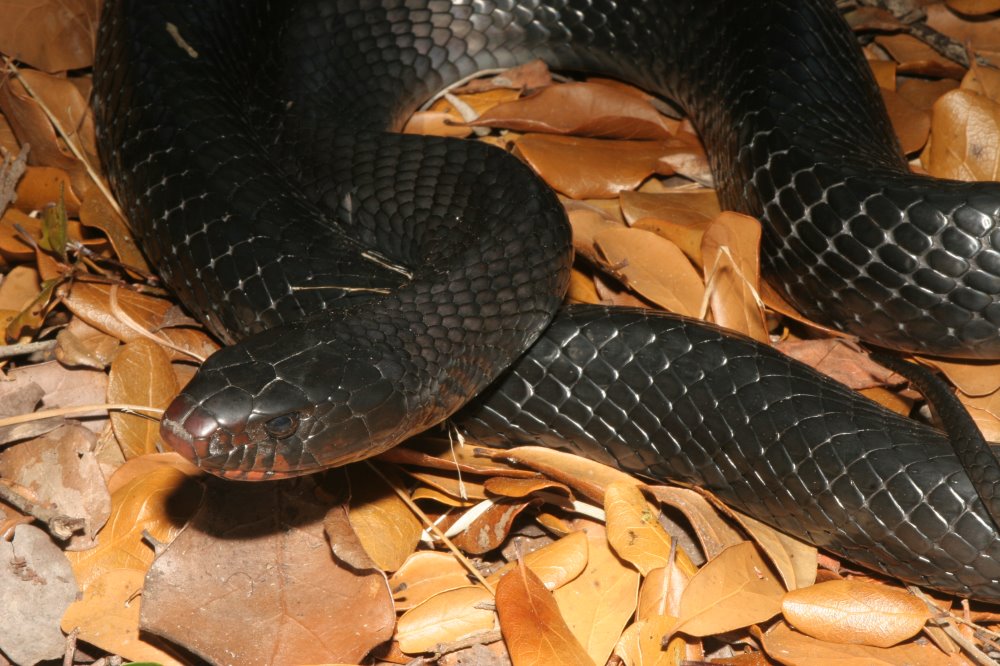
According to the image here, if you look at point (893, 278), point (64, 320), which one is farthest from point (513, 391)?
point (64, 320)

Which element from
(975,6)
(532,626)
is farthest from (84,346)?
(975,6)

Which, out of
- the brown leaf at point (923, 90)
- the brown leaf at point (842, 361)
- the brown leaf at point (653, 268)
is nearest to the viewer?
the brown leaf at point (842, 361)

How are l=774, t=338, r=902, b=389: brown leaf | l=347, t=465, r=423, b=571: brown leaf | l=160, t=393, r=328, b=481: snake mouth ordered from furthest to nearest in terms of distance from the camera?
1. l=774, t=338, r=902, b=389: brown leaf
2. l=347, t=465, r=423, b=571: brown leaf
3. l=160, t=393, r=328, b=481: snake mouth

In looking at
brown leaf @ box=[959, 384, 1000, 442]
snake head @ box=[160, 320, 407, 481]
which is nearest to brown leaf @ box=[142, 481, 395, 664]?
snake head @ box=[160, 320, 407, 481]

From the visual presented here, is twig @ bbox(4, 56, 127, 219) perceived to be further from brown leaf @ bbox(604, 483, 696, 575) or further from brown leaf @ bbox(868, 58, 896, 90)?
brown leaf @ bbox(868, 58, 896, 90)

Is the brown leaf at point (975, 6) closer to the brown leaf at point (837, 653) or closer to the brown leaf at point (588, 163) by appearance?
the brown leaf at point (588, 163)

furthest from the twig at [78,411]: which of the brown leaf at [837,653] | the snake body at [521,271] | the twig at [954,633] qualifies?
the twig at [954,633]

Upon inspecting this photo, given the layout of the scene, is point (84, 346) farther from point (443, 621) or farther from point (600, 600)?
point (600, 600)
